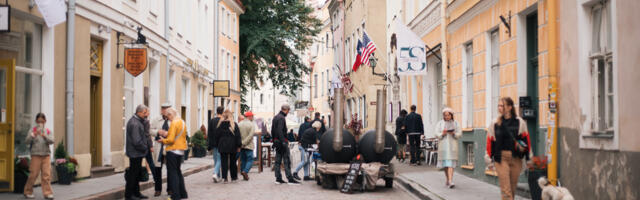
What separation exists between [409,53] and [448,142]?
551cm

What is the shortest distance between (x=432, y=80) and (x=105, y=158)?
32.2 ft

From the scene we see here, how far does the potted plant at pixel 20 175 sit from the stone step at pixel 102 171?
3859 mm

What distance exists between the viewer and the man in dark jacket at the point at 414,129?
2175cm

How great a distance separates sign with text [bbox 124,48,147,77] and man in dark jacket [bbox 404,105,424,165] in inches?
295

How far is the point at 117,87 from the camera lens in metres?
19.2

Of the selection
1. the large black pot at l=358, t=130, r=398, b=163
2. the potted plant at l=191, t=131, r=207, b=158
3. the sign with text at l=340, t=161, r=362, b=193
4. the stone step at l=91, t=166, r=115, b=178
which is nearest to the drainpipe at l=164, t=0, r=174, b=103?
the potted plant at l=191, t=131, r=207, b=158

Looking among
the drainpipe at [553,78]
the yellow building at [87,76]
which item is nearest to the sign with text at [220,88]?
the yellow building at [87,76]

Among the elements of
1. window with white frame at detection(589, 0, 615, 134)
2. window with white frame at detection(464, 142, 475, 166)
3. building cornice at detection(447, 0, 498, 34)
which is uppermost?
building cornice at detection(447, 0, 498, 34)

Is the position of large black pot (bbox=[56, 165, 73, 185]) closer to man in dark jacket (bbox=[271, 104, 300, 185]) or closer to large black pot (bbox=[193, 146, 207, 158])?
man in dark jacket (bbox=[271, 104, 300, 185])

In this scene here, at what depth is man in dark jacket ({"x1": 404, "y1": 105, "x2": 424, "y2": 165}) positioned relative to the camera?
21750mm

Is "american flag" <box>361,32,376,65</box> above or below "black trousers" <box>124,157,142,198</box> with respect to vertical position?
above

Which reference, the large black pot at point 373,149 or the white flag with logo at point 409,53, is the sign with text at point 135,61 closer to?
the large black pot at point 373,149

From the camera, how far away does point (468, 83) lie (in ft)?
58.9

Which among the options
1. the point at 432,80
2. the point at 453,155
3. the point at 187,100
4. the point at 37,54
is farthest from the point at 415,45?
the point at 187,100
